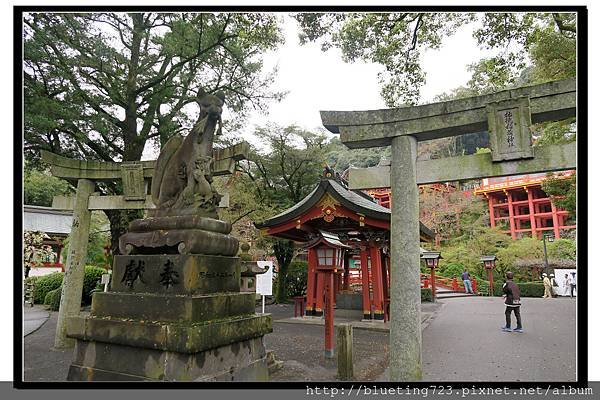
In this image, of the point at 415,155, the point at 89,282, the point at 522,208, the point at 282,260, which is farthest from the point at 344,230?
the point at 522,208

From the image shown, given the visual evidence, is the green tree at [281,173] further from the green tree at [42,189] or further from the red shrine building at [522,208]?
the green tree at [42,189]

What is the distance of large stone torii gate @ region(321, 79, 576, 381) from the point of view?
4.73 m

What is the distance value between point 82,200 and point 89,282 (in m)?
8.53

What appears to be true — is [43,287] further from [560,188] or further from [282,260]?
[560,188]

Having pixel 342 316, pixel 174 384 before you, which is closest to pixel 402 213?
pixel 174 384

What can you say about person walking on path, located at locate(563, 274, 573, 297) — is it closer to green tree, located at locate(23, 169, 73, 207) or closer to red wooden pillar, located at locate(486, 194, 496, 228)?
red wooden pillar, located at locate(486, 194, 496, 228)

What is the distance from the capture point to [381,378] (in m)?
5.82

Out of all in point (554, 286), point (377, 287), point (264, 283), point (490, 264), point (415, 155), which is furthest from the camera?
point (490, 264)

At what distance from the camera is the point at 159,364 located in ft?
12.8

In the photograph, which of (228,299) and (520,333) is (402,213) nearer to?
(228,299)

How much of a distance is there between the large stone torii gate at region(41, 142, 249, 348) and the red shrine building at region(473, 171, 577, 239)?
27.7m

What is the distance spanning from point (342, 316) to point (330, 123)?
9526 mm

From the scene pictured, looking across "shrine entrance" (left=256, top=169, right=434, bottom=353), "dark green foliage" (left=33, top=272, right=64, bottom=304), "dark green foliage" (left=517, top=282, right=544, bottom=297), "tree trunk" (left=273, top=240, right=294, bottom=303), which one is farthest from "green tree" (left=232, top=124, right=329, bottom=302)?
"dark green foliage" (left=517, top=282, right=544, bottom=297)

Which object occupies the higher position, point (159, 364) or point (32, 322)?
point (159, 364)
